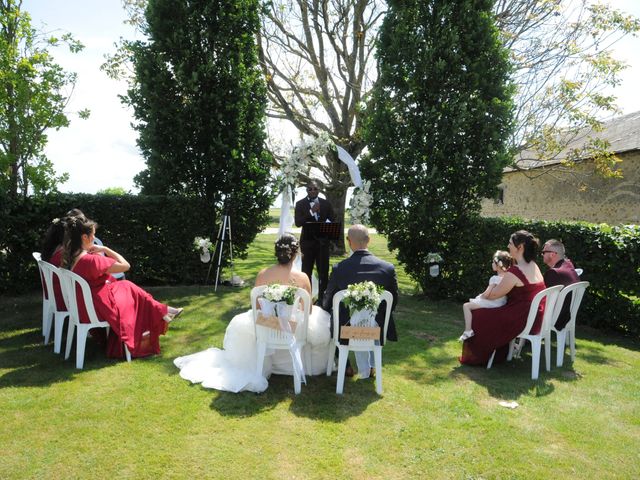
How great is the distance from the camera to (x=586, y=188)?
1866 cm

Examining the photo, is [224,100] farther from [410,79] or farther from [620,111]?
[620,111]

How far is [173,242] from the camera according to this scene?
10.1 metres

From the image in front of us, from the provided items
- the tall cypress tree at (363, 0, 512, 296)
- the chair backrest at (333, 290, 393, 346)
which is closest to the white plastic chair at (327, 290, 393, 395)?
the chair backrest at (333, 290, 393, 346)

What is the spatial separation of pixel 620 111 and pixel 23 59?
14982mm

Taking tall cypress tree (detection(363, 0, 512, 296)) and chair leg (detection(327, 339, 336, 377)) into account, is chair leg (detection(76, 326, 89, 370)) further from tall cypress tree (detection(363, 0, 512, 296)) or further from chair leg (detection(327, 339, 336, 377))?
tall cypress tree (detection(363, 0, 512, 296))

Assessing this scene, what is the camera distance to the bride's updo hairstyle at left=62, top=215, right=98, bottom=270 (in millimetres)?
5363

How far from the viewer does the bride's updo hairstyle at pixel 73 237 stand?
5363mm

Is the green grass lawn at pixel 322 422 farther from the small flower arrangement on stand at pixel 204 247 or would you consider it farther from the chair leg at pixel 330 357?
the small flower arrangement on stand at pixel 204 247

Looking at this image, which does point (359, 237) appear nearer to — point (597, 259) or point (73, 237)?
point (73, 237)

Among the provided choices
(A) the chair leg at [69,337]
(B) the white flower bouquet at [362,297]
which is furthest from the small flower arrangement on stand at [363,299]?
(A) the chair leg at [69,337]

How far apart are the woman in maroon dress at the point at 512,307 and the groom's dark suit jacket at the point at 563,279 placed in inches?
24.4

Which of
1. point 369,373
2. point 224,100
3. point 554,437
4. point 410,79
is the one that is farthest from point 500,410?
point 224,100

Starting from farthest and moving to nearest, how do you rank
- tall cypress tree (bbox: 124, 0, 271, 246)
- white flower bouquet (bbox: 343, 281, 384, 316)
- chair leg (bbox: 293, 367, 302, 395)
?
tall cypress tree (bbox: 124, 0, 271, 246), chair leg (bbox: 293, 367, 302, 395), white flower bouquet (bbox: 343, 281, 384, 316)

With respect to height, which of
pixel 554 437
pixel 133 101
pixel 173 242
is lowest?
pixel 554 437
